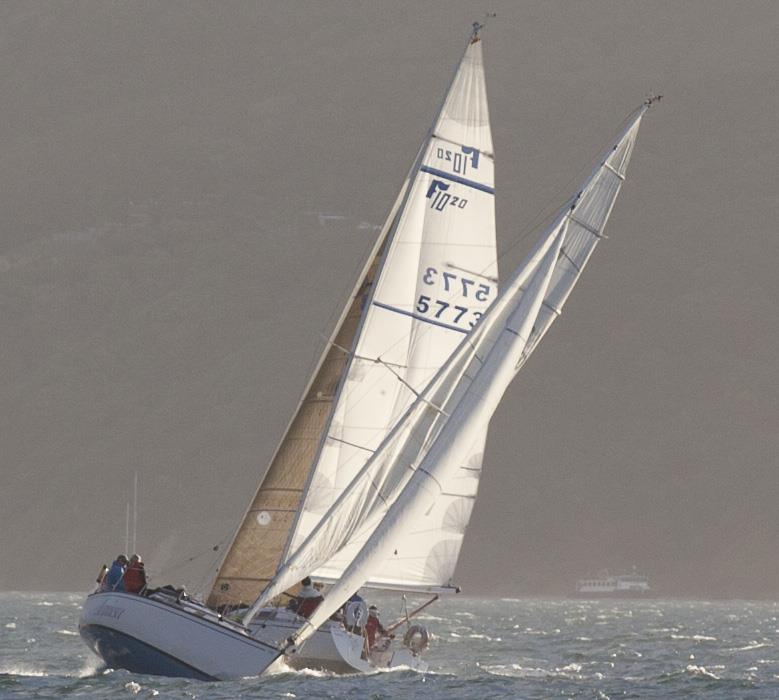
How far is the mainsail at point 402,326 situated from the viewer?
39.2m

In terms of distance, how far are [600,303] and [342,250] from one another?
22542mm

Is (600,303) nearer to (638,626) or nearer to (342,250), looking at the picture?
(342,250)

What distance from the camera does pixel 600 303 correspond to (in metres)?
174

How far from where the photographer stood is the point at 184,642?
35.3m

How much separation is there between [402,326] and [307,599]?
5.77m

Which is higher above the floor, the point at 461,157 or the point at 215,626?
the point at 461,157

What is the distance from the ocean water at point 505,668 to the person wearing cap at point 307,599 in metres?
1.07

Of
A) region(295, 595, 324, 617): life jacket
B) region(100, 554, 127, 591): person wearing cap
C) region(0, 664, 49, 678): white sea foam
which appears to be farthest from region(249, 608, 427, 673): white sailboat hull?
region(0, 664, 49, 678): white sea foam

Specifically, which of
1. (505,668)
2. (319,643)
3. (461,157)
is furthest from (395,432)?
(505,668)

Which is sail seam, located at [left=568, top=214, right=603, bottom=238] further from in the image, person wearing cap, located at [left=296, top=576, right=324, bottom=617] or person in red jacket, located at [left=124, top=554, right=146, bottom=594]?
person in red jacket, located at [left=124, top=554, right=146, bottom=594]

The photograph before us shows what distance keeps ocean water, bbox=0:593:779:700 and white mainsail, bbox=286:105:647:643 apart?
2060 millimetres

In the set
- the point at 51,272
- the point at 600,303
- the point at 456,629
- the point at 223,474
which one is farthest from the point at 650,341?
the point at 456,629

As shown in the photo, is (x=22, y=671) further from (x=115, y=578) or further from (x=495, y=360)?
(x=495, y=360)

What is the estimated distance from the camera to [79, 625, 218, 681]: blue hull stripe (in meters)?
→ 35.6
